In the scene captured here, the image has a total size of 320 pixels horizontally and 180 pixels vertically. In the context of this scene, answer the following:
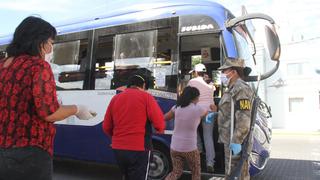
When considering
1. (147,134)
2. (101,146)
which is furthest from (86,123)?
(147,134)

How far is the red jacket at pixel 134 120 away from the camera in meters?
4.57

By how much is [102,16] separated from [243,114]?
465 cm

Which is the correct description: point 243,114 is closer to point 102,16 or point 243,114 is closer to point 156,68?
point 156,68

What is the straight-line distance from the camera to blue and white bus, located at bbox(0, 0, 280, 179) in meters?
7.03

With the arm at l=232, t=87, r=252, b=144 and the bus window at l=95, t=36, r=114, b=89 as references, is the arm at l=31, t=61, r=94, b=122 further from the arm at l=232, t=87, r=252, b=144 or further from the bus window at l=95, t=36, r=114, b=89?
the bus window at l=95, t=36, r=114, b=89

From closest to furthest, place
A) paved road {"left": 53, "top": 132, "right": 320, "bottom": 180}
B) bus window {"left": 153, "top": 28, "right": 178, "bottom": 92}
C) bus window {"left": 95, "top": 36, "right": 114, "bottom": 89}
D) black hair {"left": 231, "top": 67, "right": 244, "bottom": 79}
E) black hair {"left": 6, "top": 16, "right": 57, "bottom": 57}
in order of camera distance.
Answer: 1. black hair {"left": 6, "top": 16, "right": 57, "bottom": 57}
2. black hair {"left": 231, "top": 67, "right": 244, "bottom": 79}
3. bus window {"left": 153, "top": 28, "right": 178, "bottom": 92}
4. bus window {"left": 95, "top": 36, "right": 114, "bottom": 89}
5. paved road {"left": 53, "top": 132, "right": 320, "bottom": 180}

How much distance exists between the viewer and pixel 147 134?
15.4ft

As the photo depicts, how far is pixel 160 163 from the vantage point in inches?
291

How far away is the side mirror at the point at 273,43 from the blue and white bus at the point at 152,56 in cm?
1

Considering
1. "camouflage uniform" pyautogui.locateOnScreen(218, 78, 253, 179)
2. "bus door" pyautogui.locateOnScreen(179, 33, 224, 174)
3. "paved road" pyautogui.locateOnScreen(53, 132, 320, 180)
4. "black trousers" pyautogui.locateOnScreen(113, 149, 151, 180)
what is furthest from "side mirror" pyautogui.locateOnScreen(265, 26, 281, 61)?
"paved road" pyautogui.locateOnScreen(53, 132, 320, 180)

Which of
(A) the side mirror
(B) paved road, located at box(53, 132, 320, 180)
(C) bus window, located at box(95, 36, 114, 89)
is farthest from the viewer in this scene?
(B) paved road, located at box(53, 132, 320, 180)

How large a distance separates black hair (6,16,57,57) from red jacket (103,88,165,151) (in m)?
1.89

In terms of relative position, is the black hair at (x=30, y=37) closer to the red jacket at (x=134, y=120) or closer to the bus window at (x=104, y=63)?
the red jacket at (x=134, y=120)

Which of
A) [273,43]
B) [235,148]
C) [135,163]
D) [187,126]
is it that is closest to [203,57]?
[273,43]
